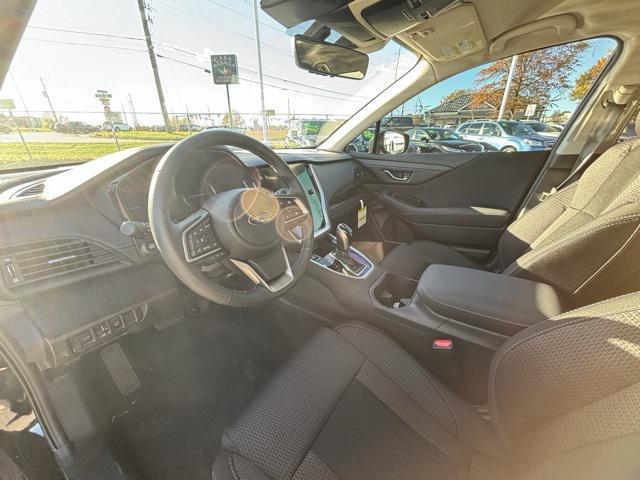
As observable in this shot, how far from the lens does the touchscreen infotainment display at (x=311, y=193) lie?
6.66ft

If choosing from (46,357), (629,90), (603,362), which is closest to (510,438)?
(603,362)

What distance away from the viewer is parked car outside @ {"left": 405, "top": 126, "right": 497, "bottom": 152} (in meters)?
2.67

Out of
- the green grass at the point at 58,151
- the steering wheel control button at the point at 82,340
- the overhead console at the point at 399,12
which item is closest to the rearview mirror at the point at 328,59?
the overhead console at the point at 399,12

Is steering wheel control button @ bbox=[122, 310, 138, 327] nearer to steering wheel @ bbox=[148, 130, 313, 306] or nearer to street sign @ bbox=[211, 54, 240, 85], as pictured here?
steering wheel @ bbox=[148, 130, 313, 306]

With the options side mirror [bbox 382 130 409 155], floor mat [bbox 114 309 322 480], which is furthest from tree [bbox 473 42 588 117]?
floor mat [bbox 114 309 322 480]

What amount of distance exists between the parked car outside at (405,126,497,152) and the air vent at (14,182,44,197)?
7.84 feet

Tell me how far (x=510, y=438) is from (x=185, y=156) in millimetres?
1330

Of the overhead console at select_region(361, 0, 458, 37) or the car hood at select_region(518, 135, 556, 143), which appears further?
the car hood at select_region(518, 135, 556, 143)

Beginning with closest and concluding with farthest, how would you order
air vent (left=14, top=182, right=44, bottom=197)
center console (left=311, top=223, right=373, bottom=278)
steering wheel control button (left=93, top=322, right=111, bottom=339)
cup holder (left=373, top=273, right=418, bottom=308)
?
air vent (left=14, top=182, right=44, bottom=197) < steering wheel control button (left=93, top=322, right=111, bottom=339) < cup holder (left=373, top=273, right=418, bottom=308) < center console (left=311, top=223, right=373, bottom=278)

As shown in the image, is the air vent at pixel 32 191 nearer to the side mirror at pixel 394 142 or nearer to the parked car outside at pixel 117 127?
the parked car outside at pixel 117 127

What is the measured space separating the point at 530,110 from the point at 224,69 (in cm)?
253

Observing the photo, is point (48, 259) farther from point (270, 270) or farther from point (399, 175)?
point (399, 175)

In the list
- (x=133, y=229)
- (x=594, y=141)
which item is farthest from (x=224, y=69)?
(x=594, y=141)

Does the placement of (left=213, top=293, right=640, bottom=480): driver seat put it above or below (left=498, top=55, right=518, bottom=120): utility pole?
below
